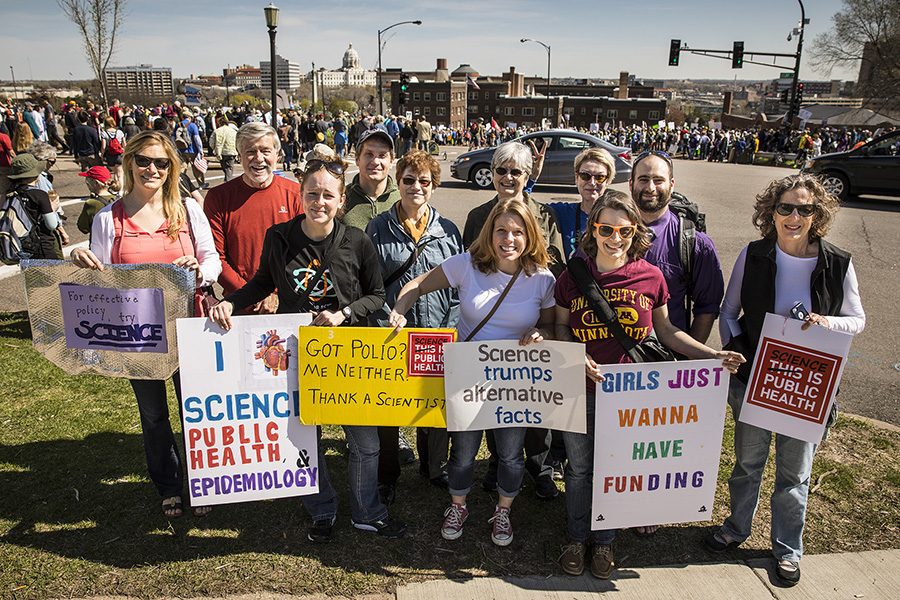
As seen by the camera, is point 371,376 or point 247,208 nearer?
point 371,376

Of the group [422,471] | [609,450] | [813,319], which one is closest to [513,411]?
[609,450]

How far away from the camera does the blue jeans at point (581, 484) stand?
296 cm

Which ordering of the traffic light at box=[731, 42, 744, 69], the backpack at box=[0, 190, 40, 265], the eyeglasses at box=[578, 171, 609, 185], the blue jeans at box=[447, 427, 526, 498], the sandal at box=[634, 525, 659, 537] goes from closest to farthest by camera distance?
the blue jeans at box=[447, 427, 526, 498] < the sandal at box=[634, 525, 659, 537] < the eyeglasses at box=[578, 171, 609, 185] < the backpack at box=[0, 190, 40, 265] < the traffic light at box=[731, 42, 744, 69]

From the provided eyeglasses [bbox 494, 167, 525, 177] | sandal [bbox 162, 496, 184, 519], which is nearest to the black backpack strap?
eyeglasses [bbox 494, 167, 525, 177]

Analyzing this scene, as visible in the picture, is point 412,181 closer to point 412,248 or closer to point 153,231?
point 412,248

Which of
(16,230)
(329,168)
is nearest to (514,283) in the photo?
(329,168)

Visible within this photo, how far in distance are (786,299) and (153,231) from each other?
10.3 ft

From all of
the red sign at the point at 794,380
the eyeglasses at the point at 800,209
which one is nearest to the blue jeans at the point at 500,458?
the red sign at the point at 794,380

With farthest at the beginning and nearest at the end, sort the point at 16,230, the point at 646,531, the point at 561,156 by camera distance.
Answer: the point at 561,156, the point at 16,230, the point at 646,531

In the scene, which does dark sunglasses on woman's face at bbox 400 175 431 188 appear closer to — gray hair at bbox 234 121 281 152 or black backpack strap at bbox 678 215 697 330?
gray hair at bbox 234 121 281 152

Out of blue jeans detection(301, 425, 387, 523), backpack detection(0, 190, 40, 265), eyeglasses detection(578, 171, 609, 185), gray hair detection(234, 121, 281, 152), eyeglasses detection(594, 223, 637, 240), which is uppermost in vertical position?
gray hair detection(234, 121, 281, 152)

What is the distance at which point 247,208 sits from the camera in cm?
354

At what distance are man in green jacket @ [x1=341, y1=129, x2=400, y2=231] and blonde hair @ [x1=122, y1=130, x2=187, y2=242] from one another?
105 centimetres

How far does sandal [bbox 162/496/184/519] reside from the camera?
3.32 meters
